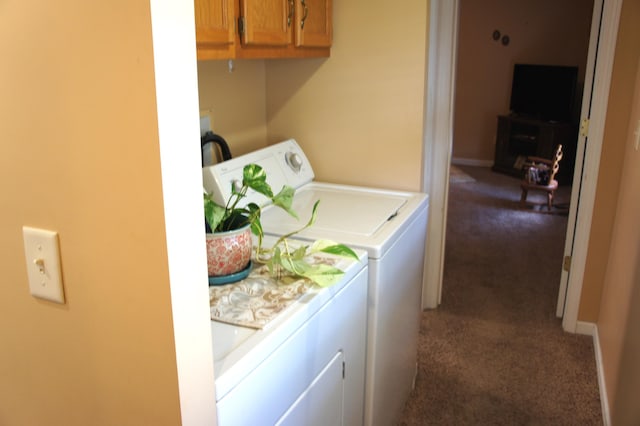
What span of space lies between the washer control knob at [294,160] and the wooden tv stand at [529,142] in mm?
4658

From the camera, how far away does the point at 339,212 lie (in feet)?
6.46

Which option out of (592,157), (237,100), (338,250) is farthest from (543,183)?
(338,250)

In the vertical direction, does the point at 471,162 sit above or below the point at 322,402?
below

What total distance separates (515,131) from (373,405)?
5524 millimetres

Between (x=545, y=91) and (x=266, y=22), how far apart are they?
547 cm

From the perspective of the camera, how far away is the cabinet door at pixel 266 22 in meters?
1.60

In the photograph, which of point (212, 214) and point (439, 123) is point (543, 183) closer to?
point (439, 123)

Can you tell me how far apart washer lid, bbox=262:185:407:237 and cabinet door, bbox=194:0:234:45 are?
611mm

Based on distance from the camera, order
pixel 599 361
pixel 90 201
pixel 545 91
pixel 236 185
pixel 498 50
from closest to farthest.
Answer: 1. pixel 90 201
2. pixel 236 185
3. pixel 599 361
4. pixel 545 91
5. pixel 498 50

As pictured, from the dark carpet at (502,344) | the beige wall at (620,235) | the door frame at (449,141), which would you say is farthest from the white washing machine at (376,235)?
the beige wall at (620,235)

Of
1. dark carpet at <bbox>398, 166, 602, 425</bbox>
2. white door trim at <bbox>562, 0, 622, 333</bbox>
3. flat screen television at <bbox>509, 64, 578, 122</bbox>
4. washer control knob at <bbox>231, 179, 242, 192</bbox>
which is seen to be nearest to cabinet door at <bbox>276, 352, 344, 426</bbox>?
washer control knob at <bbox>231, 179, 242, 192</bbox>

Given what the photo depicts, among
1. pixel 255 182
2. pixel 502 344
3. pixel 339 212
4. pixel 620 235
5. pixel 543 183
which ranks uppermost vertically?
pixel 255 182

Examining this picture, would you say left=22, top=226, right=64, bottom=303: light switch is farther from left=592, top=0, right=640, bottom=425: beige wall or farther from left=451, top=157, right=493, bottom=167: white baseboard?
left=451, top=157, right=493, bottom=167: white baseboard

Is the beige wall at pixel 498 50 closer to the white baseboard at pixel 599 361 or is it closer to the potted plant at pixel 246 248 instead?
the white baseboard at pixel 599 361
